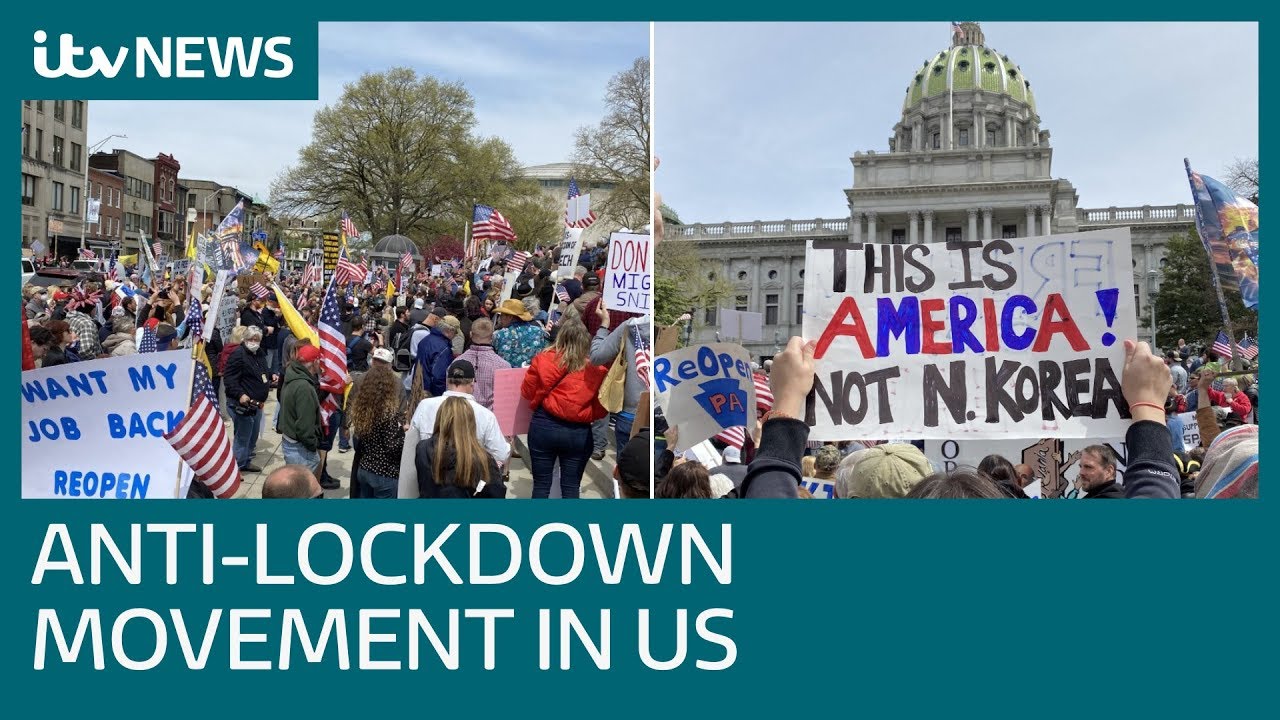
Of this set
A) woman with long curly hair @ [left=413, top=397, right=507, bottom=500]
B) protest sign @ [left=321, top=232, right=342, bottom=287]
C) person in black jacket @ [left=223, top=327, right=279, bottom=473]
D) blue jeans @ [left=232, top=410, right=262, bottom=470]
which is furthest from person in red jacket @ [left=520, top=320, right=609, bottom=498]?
protest sign @ [left=321, top=232, right=342, bottom=287]

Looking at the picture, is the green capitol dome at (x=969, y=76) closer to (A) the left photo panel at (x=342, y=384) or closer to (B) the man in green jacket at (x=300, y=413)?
(A) the left photo panel at (x=342, y=384)

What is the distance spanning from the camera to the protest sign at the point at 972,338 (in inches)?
152

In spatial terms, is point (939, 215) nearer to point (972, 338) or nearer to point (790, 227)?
point (790, 227)

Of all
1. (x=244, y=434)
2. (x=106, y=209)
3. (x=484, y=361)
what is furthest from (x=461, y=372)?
(x=106, y=209)

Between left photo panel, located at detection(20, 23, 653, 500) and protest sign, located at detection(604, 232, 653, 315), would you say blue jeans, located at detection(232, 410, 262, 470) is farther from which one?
protest sign, located at detection(604, 232, 653, 315)

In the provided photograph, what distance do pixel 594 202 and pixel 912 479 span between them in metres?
44.8

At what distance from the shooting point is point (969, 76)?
113 meters

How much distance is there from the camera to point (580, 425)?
6.45 meters

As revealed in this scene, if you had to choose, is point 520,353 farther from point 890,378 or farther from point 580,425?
point 890,378

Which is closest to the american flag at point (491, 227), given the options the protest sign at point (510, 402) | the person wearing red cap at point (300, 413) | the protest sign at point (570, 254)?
the protest sign at point (570, 254)

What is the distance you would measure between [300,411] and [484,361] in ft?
4.78

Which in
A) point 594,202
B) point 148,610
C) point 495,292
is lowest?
point 148,610

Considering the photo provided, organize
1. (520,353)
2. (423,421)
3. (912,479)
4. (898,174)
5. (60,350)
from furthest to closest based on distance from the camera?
(898,174), (60,350), (520,353), (423,421), (912,479)

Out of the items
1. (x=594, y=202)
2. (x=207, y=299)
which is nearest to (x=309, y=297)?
(x=207, y=299)
